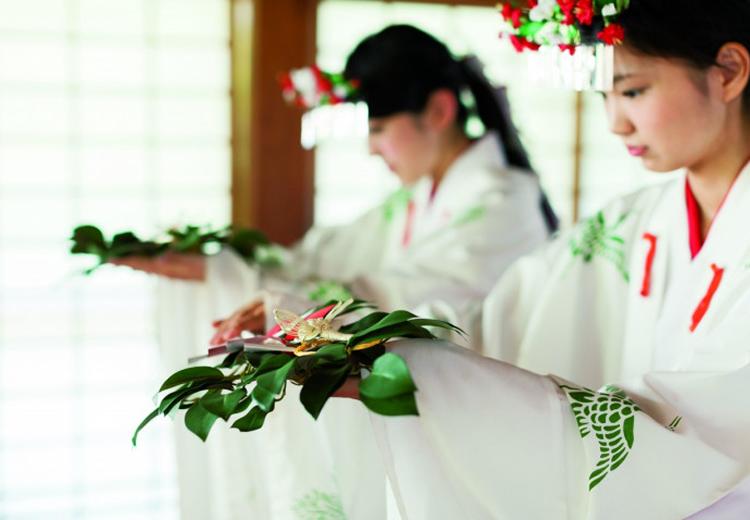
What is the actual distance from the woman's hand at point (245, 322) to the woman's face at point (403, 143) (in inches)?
41.7

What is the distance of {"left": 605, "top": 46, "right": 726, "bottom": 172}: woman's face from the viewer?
167 cm

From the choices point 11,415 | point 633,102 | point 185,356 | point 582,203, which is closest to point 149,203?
point 11,415

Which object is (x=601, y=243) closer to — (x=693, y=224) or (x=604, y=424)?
(x=693, y=224)

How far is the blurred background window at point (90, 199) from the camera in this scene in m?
3.62

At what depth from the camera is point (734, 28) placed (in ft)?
5.40

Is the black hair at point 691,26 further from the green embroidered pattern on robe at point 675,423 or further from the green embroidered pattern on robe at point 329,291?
the green embroidered pattern on robe at point 329,291

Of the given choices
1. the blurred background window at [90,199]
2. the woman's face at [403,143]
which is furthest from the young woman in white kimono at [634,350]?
the blurred background window at [90,199]

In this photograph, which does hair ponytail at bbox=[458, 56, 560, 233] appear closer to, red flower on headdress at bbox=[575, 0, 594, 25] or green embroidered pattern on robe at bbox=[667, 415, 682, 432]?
red flower on headdress at bbox=[575, 0, 594, 25]

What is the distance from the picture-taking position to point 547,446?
54.2 inches

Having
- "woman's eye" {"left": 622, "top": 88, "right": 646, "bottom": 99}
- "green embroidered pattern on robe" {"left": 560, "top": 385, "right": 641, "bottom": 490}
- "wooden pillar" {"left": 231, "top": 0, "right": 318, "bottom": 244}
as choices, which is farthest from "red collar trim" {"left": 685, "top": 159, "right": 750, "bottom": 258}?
"wooden pillar" {"left": 231, "top": 0, "right": 318, "bottom": 244}

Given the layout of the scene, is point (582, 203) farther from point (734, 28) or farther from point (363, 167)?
point (734, 28)

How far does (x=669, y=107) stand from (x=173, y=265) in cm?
146

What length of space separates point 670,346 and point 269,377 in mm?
903

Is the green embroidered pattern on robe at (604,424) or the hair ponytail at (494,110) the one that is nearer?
A: the green embroidered pattern on robe at (604,424)
